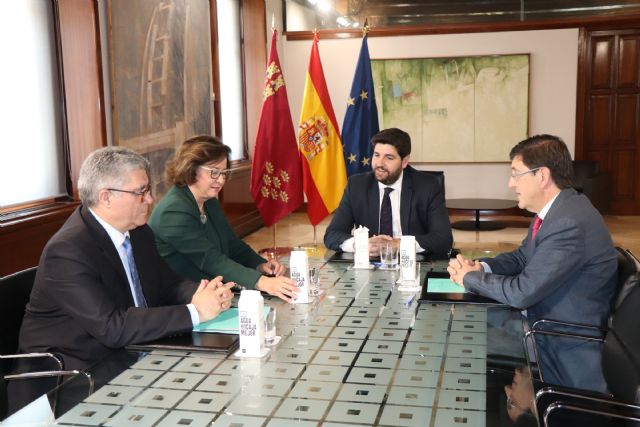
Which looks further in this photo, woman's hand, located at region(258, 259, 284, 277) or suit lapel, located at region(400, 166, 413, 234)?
suit lapel, located at region(400, 166, 413, 234)

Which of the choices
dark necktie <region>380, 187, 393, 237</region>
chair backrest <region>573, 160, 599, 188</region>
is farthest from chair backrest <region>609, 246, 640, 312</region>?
chair backrest <region>573, 160, 599, 188</region>

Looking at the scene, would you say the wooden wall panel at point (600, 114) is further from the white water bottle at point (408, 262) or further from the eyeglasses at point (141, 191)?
the eyeglasses at point (141, 191)

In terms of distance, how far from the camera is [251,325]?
6.21 feet

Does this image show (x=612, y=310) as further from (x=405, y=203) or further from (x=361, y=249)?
(x=405, y=203)

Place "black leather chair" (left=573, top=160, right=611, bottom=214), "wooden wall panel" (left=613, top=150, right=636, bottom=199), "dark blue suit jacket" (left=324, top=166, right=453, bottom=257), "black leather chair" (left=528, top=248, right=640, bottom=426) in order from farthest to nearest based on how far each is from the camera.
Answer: "wooden wall panel" (left=613, top=150, right=636, bottom=199), "black leather chair" (left=573, top=160, right=611, bottom=214), "dark blue suit jacket" (left=324, top=166, right=453, bottom=257), "black leather chair" (left=528, top=248, right=640, bottom=426)

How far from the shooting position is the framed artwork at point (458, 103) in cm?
906

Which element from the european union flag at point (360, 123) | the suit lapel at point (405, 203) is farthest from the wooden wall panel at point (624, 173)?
the suit lapel at point (405, 203)

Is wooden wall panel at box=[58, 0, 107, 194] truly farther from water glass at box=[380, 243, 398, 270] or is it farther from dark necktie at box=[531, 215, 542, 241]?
dark necktie at box=[531, 215, 542, 241]

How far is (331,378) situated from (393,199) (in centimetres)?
229

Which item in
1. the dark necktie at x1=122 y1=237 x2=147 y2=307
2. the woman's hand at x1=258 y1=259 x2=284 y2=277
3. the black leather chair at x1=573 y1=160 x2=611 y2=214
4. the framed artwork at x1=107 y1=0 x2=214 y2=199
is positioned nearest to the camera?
the dark necktie at x1=122 y1=237 x2=147 y2=307

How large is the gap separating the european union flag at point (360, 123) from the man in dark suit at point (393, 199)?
2428 millimetres

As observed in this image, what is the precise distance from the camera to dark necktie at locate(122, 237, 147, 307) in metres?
2.38

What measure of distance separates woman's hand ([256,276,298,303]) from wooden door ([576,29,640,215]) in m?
7.60

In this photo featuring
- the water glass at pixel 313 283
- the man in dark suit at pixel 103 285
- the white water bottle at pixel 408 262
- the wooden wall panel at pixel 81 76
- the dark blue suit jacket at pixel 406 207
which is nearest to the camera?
the man in dark suit at pixel 103 285
